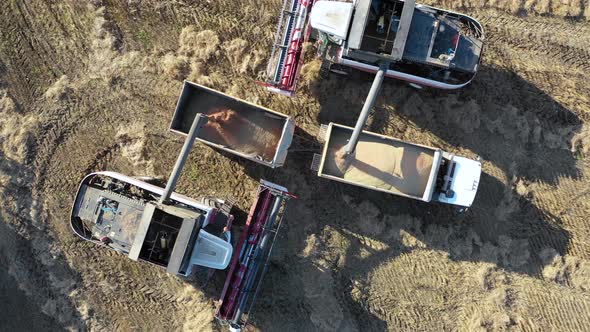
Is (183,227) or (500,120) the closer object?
(183,227)

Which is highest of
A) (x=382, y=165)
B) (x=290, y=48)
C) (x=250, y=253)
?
(x=290, y=48)

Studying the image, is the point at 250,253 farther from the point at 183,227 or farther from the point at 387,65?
the point at 387,65

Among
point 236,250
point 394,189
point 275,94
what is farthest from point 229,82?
point 394,189

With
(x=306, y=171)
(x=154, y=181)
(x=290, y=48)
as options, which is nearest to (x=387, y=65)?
(x=290, y=48)

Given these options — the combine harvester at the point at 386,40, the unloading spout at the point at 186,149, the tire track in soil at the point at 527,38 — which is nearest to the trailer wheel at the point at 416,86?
the combine harvester at the point at 386,40

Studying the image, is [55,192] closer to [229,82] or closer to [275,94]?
[229,82]

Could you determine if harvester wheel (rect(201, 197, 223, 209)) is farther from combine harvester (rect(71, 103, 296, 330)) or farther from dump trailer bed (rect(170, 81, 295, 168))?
dump trailer bed (rect(170, 81, 295, 168))

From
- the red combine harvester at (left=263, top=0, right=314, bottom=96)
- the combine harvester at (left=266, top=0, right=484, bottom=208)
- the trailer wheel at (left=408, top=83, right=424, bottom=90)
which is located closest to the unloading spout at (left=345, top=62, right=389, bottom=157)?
the combine harvester at (left=266, top=0, right=484, bottom=208)
